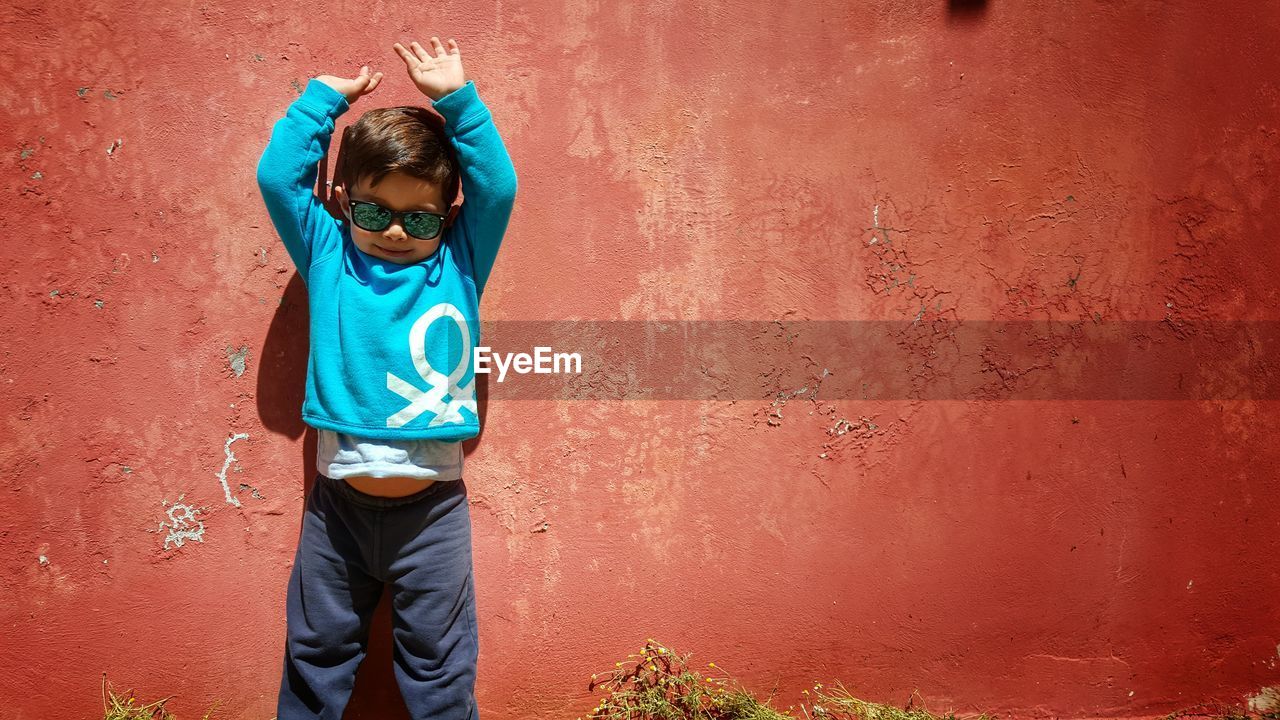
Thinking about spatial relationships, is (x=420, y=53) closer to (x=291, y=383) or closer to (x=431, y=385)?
(x=431, y=385)

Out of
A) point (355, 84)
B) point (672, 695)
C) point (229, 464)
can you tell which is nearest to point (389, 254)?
point (355, 84)

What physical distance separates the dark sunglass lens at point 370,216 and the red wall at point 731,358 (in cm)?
44

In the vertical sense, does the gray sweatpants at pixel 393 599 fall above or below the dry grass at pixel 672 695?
above

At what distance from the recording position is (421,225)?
74.5 inches

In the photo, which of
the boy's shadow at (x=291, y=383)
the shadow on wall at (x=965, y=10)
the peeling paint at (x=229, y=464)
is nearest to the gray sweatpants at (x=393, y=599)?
the boy's shadow at (x=291, y=383)

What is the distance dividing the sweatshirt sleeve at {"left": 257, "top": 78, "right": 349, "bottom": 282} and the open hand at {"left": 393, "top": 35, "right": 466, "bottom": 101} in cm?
19

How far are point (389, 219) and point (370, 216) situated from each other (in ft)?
0.14

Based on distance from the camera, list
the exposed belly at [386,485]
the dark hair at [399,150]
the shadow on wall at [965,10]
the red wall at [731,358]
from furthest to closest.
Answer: the shadow on wall at [965,10] → the red wall at [731,358] → the exposed belly at [386,485] → the dark hair at [399,150]

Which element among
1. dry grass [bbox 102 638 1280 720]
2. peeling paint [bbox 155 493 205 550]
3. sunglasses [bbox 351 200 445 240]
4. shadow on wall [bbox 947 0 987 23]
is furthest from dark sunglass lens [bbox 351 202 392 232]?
shadow on wall [bbox 947 0 987 23]

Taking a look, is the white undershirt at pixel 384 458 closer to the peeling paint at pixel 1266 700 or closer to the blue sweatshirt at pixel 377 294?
the blue sweatshirt at pixel 377 294

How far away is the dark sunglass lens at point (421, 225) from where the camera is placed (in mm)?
1886

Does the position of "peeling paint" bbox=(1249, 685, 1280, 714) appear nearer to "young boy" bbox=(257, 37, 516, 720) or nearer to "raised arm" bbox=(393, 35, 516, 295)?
"young boy" bbox=(257, 37, 516, 720)

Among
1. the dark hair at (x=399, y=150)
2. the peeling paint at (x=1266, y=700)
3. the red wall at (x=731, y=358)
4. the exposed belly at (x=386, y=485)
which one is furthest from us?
the peeling paint at (x=1266, y=700)

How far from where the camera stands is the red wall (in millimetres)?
2145
